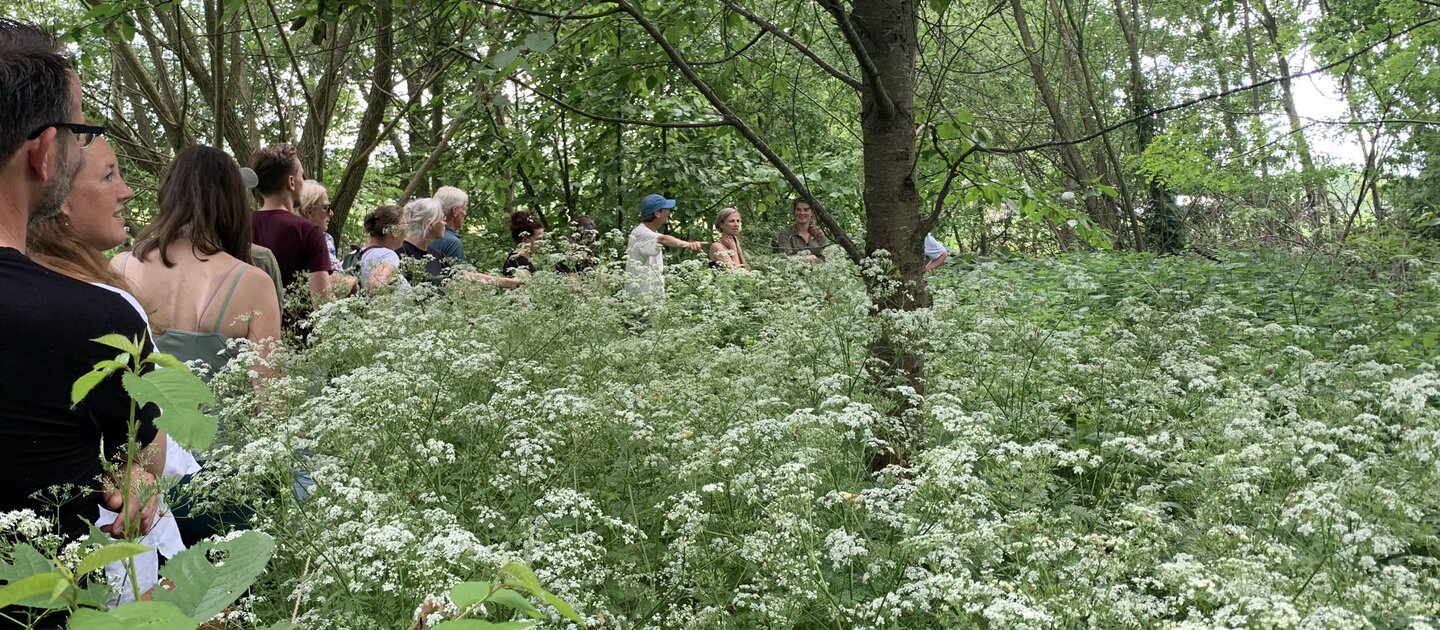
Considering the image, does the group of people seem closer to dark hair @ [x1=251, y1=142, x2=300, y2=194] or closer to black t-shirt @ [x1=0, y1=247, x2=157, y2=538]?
black t-shirt @ [x1=0, y1=247, x2=157, y2=538]

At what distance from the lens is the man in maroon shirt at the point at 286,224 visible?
5602mm

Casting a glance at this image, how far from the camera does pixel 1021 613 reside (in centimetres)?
202

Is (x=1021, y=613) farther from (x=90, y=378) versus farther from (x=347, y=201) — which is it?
(x=347, y=201)

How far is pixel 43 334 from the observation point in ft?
5.81

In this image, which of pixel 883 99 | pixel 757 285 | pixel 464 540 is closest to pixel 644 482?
pixel 464 540

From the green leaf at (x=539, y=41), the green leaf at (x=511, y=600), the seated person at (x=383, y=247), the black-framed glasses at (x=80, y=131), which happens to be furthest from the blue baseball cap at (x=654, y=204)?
the green leaf at (x=511, y=600)

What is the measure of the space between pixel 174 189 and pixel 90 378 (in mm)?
3049

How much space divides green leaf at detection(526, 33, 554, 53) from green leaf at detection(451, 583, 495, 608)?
7.76 ft

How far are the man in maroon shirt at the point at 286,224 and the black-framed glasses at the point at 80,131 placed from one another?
3.53 meters

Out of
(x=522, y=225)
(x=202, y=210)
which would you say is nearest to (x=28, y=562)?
(x=202, y=210)

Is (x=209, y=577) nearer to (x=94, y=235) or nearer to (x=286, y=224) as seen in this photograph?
(x=94, y=235)

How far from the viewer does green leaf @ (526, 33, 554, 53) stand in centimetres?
305

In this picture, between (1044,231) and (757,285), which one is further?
(1044,231)

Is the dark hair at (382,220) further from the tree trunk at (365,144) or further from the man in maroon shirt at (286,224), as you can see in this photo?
the tree trunk at (365,144)
